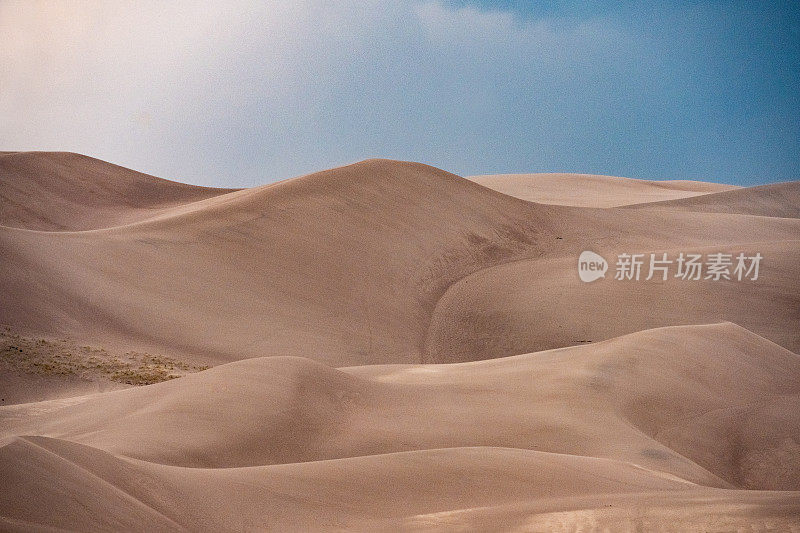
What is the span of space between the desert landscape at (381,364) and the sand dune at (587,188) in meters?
7.84

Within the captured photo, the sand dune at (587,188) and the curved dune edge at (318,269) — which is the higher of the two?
the sand dune at (587,188)

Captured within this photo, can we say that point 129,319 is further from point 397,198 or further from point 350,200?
point 397,198

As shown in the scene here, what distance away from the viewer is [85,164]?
2877cm

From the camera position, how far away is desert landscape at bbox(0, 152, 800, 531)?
3.73m

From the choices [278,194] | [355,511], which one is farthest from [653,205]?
[355,511]

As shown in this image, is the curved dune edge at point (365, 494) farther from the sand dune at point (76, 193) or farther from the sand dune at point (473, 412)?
the sand dune at point (76, 193)

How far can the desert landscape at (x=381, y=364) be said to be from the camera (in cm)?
373

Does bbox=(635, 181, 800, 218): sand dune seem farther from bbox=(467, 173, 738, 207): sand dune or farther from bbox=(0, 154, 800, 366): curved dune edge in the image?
bbox=(0, 154, 800, 366): curved dune edge

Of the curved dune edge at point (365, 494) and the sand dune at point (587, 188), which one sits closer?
the curved dune edge at point (365, 494)

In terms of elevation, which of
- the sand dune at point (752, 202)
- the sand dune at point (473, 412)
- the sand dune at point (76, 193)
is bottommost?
the sand dune at point (473, 412)

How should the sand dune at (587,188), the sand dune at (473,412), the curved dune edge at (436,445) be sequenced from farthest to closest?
the sand dune at (587,188), the sand dune at (473,412), the curved dune edge at (436,445)

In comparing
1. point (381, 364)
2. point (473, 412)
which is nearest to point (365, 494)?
point (473, 412)

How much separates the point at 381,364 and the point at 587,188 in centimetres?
2986

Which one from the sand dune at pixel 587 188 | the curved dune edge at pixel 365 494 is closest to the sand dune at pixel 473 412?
the curved dune edge at pixel 365 494
